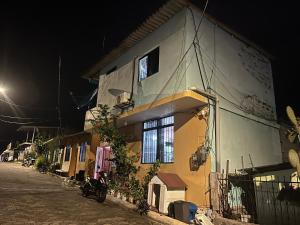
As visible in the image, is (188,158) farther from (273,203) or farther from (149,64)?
(149,64)

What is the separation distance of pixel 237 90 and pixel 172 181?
523 centimetres

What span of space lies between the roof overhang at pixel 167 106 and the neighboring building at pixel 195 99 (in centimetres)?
4

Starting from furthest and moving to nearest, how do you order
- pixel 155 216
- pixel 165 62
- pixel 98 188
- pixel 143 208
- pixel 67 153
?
pixel 67 153 → pixel 165 62 → pixel 98 188 → pixel 143 208 → pixel 155 216

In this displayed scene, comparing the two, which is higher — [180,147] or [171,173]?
[180,147]

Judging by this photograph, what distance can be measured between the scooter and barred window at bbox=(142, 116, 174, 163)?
2.43 m

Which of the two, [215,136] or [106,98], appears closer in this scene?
[215,136]

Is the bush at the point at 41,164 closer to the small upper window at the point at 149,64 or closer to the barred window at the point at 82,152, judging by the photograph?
the barred window at the point at 82,152

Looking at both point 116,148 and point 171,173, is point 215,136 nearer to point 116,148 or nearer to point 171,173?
point 171,173

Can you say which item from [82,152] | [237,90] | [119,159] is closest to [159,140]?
[119,159]

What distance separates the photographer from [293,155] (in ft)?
19.5

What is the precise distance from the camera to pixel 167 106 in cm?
977

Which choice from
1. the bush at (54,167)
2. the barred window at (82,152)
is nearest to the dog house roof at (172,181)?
the barred window at (82,152)

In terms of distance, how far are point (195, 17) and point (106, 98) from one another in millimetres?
7406

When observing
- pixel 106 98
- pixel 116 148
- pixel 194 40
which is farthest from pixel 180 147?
pixel 106 98
